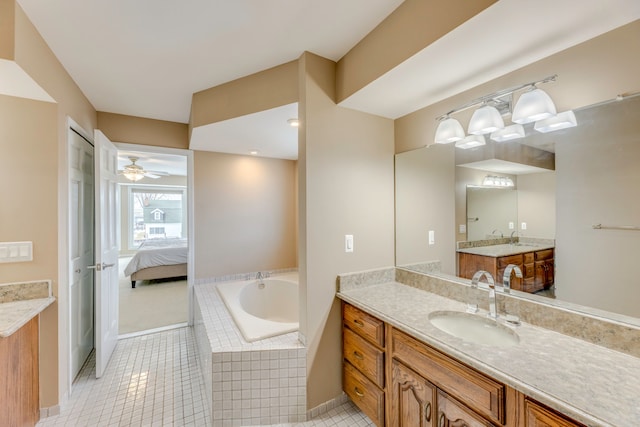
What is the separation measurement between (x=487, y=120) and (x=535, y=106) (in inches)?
8.4

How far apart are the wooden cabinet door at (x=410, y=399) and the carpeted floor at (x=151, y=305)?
2798 millimetres

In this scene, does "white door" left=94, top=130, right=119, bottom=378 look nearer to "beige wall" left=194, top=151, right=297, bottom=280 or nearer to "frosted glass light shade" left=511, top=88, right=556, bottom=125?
"beige wall" left=194, top=151, right=297, bottom=280

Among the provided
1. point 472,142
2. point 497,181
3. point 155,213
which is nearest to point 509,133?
point 472,142

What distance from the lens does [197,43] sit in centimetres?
161

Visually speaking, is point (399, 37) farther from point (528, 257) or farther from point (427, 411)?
point (427, 411)

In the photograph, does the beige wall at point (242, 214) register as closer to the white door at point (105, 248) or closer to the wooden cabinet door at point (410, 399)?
the white door at point (105, 248)

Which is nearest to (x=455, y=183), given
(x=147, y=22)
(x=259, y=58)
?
(x=259, y=58)

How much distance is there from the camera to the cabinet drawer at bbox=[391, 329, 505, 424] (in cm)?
98

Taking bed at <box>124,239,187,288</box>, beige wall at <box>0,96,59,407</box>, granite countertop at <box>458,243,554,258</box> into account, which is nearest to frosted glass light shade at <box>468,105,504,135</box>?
granite countertop at <box>458,243,554,258</box>

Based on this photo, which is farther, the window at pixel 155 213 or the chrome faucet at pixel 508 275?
the window at pixel 155 213

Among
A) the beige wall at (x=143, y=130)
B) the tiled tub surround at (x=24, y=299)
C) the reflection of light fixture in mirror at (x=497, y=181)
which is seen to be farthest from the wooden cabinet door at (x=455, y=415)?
the beige wall at (x=143, y=130)

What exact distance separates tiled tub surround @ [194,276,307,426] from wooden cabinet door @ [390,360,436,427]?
579 mm

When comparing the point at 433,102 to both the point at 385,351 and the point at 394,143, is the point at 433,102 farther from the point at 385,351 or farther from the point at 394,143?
the point at 385,351

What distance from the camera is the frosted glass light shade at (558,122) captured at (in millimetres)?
1229
